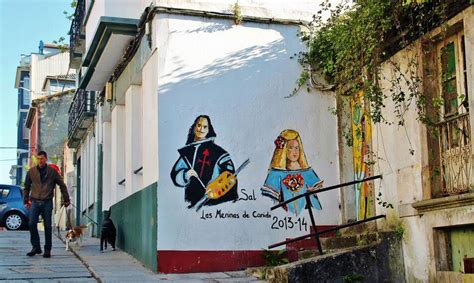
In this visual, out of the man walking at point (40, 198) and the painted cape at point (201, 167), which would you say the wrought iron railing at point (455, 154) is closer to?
the painted cape at point (201, 167)

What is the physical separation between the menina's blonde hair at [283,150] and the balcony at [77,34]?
29.9ft

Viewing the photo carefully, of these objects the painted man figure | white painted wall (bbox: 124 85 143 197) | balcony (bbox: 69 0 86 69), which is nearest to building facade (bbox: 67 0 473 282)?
the painted man figure

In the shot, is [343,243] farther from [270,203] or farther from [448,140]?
[448,140]

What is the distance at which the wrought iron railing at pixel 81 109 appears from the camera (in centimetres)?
1985

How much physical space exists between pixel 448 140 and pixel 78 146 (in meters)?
18.3

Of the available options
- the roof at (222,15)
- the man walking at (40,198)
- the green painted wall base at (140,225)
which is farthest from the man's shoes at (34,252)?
the roof at (222,15)

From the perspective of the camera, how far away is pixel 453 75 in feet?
27.4

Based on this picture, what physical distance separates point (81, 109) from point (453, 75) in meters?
14.8

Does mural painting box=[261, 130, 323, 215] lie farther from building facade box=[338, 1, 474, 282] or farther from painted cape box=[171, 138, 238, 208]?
building facade box=[338, 1, 474, 282]

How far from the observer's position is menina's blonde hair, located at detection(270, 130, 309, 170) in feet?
35.8

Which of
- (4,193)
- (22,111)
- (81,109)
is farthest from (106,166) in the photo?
(22,111)

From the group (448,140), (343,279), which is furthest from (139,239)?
(448,140)

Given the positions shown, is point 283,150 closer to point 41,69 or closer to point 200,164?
point 200,164

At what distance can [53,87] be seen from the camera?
3850 centimetres
